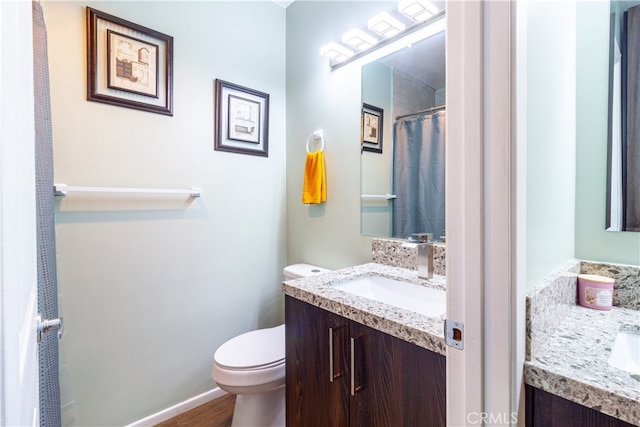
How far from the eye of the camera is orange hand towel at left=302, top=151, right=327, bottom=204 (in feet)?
5.88

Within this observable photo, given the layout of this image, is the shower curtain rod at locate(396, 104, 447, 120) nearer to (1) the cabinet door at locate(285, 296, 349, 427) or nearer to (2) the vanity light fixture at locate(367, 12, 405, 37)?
(2) the vanity light fixture at locate(367, 12, 405, 37)

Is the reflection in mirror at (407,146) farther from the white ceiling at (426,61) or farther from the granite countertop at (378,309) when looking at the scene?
the granite countertop at (378,309)

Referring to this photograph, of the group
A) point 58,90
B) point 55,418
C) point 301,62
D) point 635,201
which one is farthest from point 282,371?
point 301,62

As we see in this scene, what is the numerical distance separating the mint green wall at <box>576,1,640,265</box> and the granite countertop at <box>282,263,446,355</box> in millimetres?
523

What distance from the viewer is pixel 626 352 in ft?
2.38

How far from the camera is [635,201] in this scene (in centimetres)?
90

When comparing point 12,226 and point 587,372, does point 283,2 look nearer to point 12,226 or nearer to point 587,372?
point 12,226

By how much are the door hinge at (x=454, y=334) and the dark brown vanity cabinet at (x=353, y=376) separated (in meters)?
0.17

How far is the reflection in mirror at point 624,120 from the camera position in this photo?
907mm

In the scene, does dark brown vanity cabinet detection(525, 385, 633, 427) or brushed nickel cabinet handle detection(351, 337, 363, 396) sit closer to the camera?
dark brown vanity cabinet detection(525, 385, 633, 427)

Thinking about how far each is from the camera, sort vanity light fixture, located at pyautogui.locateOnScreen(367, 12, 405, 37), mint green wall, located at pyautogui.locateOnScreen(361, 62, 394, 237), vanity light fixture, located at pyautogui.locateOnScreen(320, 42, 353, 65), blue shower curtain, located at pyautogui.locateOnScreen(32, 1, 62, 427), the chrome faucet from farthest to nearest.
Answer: vanity light fixture, located at pyautogui.locateOnScreen(320, 42, 353, 65) < mint green wall, located at pyautogui.locateOnScreen(361, 62, 394, 237) < vanity light fixture, located at pyautogui.locateOnScreen(367, 12, 405, 37) < the chrome faucet < blue shower curtain, located at pyautogui.locateOnScreen(32, 1, 62, 427)

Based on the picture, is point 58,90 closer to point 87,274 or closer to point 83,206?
point 83,206

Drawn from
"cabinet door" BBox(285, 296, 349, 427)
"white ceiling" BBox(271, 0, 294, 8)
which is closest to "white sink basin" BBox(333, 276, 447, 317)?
"cabinet door" BBox(285, 296, 349, 427)

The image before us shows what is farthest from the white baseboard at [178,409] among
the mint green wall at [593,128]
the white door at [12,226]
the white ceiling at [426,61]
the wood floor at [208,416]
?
the white ceiling at [426,61]
